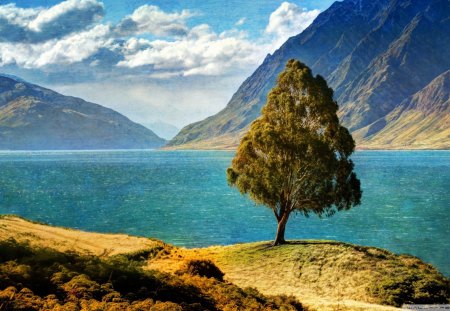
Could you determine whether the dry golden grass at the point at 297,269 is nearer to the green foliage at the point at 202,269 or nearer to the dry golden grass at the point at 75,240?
the green foliage at the point at 202,269

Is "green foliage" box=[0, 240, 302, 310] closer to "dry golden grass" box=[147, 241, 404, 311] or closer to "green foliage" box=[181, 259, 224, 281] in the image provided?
"green foliage" box=[181, 259, 224, 281]

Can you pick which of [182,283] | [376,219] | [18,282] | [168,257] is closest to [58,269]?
[18,282]

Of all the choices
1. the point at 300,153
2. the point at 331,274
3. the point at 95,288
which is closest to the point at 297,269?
the point at 331,274

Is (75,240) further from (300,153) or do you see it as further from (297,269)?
(300,153)

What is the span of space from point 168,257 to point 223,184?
4764 inches

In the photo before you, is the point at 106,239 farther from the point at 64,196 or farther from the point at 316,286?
the point at 64,196

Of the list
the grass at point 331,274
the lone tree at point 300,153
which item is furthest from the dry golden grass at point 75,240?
Result: the lone tree at point 300,153

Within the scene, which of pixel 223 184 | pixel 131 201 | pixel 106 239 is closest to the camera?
pixel 106 239

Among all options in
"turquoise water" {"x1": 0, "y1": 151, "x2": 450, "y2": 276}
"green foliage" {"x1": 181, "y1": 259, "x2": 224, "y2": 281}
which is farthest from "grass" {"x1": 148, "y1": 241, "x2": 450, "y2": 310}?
"turquoise water" {"x1": 0, "y1": 151, "x2": 450, "y2": 276}

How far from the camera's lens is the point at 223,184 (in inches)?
6275

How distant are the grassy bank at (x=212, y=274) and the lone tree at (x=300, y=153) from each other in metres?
4.34

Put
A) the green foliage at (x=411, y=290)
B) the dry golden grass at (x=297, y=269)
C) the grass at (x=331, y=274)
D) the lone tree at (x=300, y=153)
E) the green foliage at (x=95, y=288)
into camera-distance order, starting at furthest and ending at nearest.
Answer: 1. the lone tree at (x=300, y=153)
2. the dry golden grass at (x=297, y=269)
3. the grass at (x=331, y=274)
4. the green foliage at (x=411, y=290)
5. the green foliage at (x=95, y=288)

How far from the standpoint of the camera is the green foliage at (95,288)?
16.4m

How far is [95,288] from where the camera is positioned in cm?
1795
